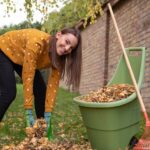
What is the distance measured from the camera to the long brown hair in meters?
3.43

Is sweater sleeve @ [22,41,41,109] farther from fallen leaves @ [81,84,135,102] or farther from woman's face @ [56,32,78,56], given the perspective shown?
fallen leaves @ [81,84,135,102]

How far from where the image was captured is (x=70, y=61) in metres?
3.52

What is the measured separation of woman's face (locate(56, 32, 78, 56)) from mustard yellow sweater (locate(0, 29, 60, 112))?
0.14m

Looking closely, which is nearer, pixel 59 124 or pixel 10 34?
pixel 10 34

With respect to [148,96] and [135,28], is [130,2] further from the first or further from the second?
[148,96]

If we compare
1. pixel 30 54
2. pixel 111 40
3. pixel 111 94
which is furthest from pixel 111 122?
pixel 111 40

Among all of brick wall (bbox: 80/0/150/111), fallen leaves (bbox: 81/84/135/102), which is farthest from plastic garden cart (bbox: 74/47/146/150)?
brick wall (bbox: 80/0/150/111)

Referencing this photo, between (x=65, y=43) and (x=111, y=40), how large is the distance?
6173 mm

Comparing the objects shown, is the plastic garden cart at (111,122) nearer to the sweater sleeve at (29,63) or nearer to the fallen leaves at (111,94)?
the fallen leaves at (111,94)

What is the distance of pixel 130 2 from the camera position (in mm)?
8023

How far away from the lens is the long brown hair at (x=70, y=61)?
343 centimetres

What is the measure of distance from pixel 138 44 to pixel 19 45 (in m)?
4.18

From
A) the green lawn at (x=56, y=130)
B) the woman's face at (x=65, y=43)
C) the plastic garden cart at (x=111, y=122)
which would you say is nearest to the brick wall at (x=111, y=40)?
the green lawn at (x=56, y=130)

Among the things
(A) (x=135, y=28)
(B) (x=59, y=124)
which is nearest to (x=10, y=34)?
(B) (x=59, y=124)
